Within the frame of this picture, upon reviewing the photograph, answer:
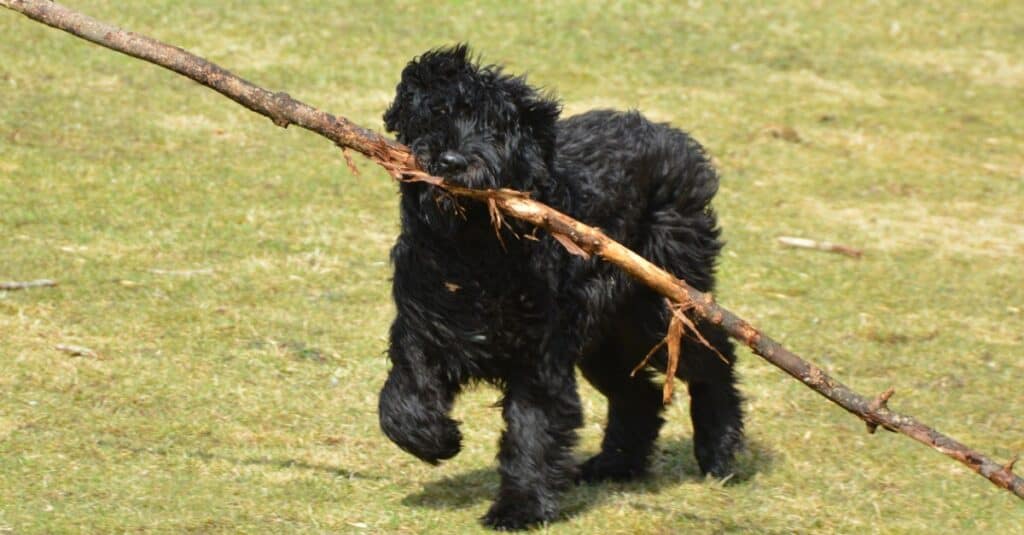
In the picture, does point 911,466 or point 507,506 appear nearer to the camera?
point 507,506

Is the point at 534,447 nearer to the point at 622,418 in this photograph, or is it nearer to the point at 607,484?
the point at 607,484

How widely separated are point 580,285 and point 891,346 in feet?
12.4

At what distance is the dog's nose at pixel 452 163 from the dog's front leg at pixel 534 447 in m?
1.07

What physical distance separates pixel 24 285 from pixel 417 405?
374cm

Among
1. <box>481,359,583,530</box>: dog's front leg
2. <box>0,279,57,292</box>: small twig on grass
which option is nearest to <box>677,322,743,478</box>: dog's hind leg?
<box>481,359,583,530</box>: dog's front leg

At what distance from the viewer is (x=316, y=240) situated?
10.4 meters

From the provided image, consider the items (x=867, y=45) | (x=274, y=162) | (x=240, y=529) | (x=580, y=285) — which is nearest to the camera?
(x=240, y=529)

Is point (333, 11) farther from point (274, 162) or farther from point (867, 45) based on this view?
point (867, 45)

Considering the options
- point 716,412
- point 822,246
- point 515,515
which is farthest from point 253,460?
point 822,246

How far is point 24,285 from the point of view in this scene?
8.84 m

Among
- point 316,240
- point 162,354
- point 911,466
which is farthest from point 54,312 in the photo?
point 911,466

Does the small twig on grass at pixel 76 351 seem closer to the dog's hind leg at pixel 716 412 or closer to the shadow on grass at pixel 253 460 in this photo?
the shadow on grass at pixel 253 460

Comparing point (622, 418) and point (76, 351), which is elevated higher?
point (622, 418)

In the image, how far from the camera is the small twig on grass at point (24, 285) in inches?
346
